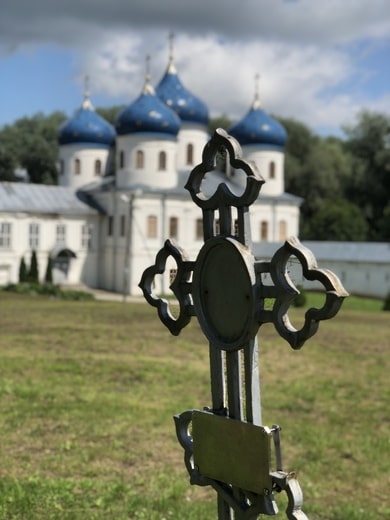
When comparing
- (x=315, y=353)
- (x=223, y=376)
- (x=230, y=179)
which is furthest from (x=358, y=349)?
(x=230, y=179)

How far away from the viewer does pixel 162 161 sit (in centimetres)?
2883

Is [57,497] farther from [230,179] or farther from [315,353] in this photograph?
[230,179]

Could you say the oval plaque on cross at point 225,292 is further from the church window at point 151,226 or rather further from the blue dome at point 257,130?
the blue dome at point 257,130

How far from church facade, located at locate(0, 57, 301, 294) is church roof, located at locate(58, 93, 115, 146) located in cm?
7

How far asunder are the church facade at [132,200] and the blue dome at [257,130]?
5 centimetres

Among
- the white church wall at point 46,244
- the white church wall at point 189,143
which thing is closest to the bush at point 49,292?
the white church wall at point 46,244

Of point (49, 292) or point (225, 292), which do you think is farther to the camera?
point (49, 292)

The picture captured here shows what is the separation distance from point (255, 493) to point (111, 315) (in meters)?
13.0

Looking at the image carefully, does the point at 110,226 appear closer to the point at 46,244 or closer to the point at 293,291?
the point at 46,244

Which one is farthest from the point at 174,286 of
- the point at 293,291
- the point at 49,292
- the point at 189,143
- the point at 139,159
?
the point at 189,143

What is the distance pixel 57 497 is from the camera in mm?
4426

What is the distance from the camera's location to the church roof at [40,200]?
28.7 meters

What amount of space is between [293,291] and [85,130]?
104ft

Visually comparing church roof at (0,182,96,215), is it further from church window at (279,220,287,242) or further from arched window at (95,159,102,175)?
church window at (279,220,287,242)
